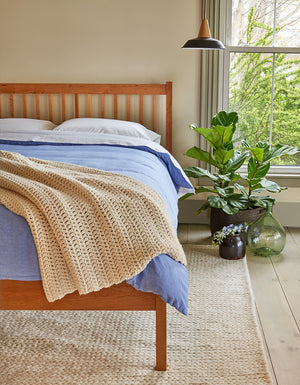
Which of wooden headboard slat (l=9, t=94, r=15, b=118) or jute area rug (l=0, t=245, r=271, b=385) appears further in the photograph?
wooden headboard slat (l=9, t=94, r=15, b=118)

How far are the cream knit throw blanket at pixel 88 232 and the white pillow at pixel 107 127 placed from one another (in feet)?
4.58

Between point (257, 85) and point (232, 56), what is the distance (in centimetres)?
26

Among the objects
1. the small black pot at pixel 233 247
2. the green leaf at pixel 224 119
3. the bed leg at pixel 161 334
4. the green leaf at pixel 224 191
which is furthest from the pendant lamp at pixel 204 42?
the bed leg at pixel 161 334

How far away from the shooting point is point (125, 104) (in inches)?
139

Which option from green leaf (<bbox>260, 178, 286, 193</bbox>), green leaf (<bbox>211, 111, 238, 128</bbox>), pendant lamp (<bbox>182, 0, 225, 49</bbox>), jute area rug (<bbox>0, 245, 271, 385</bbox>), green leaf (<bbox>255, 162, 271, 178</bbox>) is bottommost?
jute area rug (<bbox>0, 245, 271, 385</bbox>)

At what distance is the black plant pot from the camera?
122 inches

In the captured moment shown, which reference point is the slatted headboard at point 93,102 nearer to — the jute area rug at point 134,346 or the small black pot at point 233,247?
the small black pot at point 233,247

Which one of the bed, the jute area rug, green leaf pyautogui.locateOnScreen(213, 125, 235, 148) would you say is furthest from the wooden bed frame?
the jute area rug

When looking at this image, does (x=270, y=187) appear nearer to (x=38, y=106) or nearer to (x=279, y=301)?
(x=279, y=301)

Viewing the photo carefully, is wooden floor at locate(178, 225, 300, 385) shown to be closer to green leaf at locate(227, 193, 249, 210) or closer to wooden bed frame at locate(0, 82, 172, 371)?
green leaf at locate(227, 193, 249, 210)

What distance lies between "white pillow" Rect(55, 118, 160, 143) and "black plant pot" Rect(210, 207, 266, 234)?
0.65m

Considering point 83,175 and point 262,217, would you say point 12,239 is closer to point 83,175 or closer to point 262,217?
point 83,175

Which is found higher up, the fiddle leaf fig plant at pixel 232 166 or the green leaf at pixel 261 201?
the fiddle leaf fig plant at pixel 232 166

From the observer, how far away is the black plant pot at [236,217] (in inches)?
122
